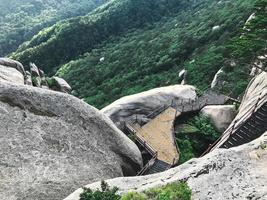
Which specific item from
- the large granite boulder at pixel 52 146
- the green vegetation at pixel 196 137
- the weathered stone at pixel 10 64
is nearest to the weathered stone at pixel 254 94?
the green vegetation at pixel 196 137

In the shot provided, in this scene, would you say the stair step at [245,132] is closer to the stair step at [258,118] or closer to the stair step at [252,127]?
the stair step at [252,127]

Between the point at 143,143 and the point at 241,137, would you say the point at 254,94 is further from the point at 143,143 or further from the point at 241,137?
the point at 143,143

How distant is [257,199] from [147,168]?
17.2m

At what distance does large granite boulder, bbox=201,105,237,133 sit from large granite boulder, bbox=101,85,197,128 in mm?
5170

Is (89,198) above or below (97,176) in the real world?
above

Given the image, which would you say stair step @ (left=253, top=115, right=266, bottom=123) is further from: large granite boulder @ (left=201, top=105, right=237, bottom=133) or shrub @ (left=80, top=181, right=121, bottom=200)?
shrub @ (left=80, top=181, right=121, bottom=200)

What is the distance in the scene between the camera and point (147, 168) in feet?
130

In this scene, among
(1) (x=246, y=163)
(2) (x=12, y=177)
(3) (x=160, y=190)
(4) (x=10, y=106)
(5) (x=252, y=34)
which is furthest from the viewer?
(5) (x=252, y=34)

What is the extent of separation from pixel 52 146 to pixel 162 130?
13181mm

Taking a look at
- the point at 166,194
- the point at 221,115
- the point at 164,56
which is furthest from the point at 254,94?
the point at 164,56

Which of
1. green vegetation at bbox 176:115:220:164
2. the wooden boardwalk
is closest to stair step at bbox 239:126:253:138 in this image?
the wooden boardwalk

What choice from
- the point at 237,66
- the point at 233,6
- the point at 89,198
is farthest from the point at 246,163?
the point at 233,6

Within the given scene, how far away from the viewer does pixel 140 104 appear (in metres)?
49.0

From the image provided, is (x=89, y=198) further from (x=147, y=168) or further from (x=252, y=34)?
(x=252, y=34)
